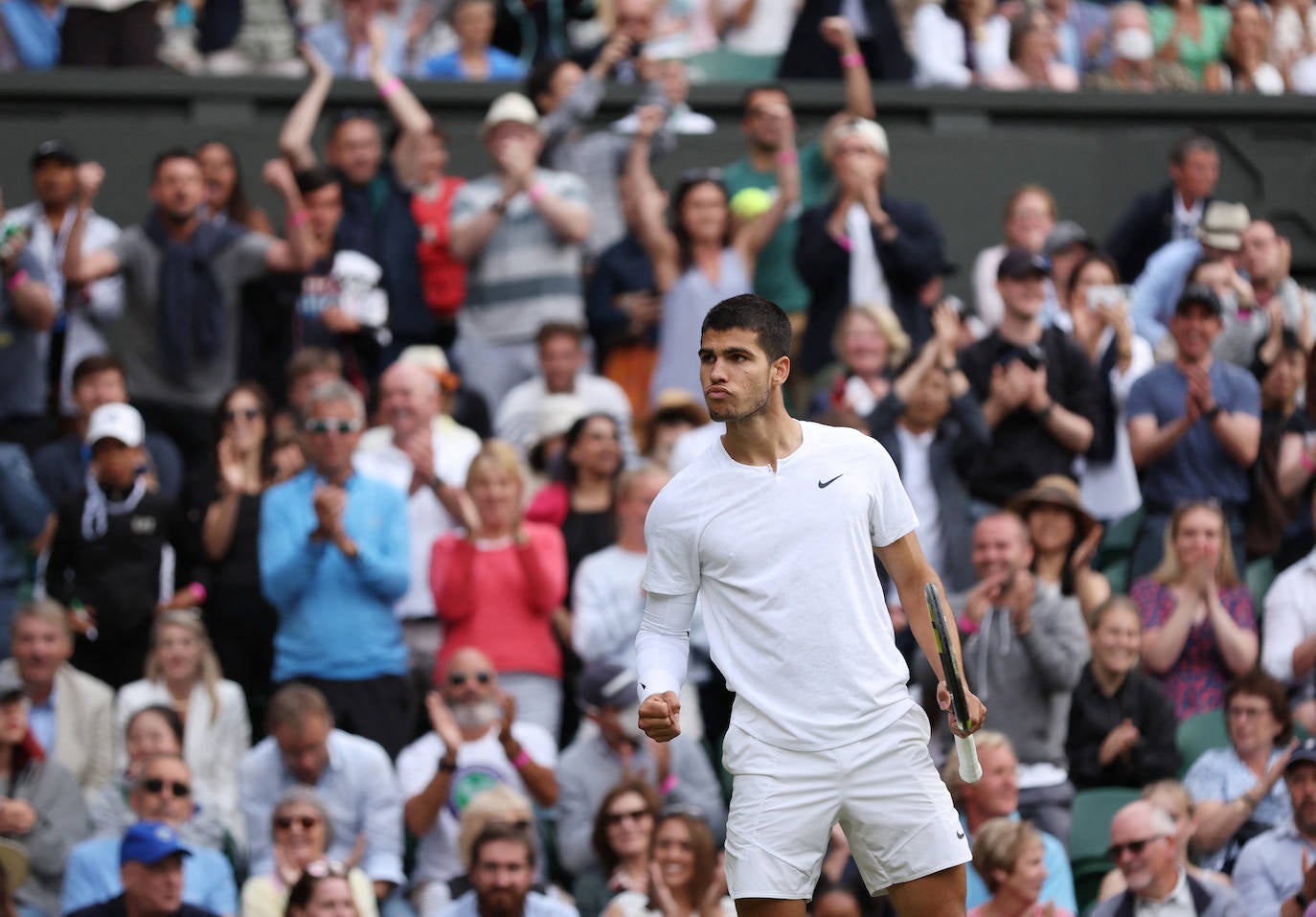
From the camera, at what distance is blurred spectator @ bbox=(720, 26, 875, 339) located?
504 inches

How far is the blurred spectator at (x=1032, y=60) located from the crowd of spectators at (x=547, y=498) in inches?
56.3

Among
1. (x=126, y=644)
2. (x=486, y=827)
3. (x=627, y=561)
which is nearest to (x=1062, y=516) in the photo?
(x=627, y=561)

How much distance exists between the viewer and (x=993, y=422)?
38.8 feet

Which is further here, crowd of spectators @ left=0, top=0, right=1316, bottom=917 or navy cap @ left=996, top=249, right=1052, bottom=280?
navy cap @ left=996, top=249, right=1052, bottom=280

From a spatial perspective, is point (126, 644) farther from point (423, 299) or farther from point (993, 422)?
point (993, 422)

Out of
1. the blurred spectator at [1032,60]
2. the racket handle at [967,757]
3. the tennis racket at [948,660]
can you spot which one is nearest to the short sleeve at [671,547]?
the tennis racket at [948,660]

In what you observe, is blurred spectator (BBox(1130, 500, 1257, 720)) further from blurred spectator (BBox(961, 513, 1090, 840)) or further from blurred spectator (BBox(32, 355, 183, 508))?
blurred spectator (BBox(32, 355, 183, 508))

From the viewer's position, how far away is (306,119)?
1311cm

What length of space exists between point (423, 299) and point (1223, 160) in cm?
552

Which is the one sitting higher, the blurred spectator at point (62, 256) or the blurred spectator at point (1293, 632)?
the blurred spectator at point (62, 256)

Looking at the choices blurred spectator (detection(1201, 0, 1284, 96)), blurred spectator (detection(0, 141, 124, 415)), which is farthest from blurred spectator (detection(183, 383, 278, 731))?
blurred spectator (detection(1201, 0, 1284, 96))

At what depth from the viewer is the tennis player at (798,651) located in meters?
6.61

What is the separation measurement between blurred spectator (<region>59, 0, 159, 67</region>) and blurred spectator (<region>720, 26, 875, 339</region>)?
3610mm

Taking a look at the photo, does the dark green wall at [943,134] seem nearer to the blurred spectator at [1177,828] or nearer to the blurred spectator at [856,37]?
the blurred spectator at [856,37]
